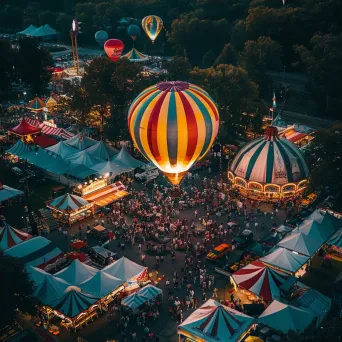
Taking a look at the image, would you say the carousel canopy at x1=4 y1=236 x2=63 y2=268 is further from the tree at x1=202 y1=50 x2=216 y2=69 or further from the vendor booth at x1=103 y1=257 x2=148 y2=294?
the tree at x1=202 y1=50 x2=216 y2=69

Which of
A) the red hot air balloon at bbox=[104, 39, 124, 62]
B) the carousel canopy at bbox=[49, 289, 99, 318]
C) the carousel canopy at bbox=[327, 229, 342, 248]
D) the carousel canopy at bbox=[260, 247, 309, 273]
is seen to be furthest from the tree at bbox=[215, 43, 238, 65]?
the carousel canopy at bbox=[49, 289, 99, 318]

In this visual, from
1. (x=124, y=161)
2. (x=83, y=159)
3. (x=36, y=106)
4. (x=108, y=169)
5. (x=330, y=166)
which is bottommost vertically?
(x=108, y=169)

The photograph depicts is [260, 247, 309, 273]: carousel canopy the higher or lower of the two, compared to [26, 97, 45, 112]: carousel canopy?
lower

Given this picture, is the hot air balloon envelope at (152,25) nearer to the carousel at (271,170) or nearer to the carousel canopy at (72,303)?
the carousel at (271,170)

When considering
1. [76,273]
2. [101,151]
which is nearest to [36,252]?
[76,273]

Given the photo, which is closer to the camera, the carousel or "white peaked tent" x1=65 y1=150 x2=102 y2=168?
the carousel

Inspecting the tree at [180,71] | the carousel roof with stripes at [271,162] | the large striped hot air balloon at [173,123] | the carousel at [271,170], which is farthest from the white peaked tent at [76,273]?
the tree at [180,71]

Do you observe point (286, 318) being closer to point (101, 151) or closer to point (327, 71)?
point (101, 151)
